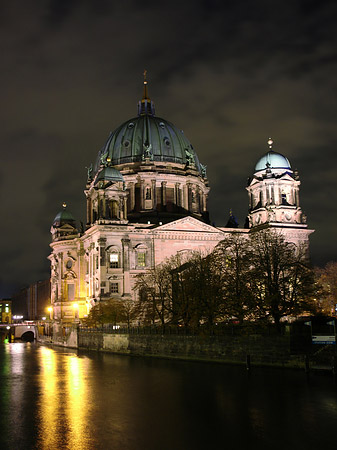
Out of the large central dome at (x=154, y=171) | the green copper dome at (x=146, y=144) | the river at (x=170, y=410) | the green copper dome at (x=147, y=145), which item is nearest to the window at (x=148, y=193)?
the large central dome at (x=154, y=171)

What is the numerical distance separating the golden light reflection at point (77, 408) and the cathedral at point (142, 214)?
4107 cm

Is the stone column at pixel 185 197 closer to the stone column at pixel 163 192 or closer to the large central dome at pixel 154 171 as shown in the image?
the large central dome at pixel 154 171

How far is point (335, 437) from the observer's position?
877 inches

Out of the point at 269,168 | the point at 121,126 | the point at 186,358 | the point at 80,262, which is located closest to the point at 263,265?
the point at 186,358

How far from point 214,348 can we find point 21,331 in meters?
95.8

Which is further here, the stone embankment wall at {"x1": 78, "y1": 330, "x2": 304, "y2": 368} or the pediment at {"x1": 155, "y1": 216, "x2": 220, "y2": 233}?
the pediment at {"x1": 155, "y1": 216, "x2": 220, "y2": 233}

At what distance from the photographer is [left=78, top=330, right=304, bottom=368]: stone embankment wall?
43.9m

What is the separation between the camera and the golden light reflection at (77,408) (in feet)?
72.5

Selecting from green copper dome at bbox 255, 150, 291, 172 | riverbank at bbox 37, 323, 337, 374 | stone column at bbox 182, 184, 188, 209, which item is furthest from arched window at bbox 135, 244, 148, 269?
green copper dome at bbox 255, 150, 291, 172

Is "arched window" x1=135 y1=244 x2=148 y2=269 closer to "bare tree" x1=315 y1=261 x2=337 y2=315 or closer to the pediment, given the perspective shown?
the pediment

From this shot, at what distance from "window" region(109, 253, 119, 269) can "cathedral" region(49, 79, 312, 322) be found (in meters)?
0.15

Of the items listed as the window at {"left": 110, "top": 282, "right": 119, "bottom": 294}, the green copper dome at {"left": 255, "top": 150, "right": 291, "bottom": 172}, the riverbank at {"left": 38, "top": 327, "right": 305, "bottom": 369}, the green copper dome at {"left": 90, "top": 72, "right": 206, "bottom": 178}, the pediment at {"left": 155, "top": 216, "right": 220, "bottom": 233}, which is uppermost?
the green copper dome at {"left": 90, "top": 72, "right": 206, "bottom": 178}

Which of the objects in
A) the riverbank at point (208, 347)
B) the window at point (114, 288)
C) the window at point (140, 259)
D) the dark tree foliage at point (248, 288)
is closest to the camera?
the riverbank at point (208, 347)

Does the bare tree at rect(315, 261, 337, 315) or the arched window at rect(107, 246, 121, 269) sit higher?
the arched window at rect(107, 246, 121, 269)
